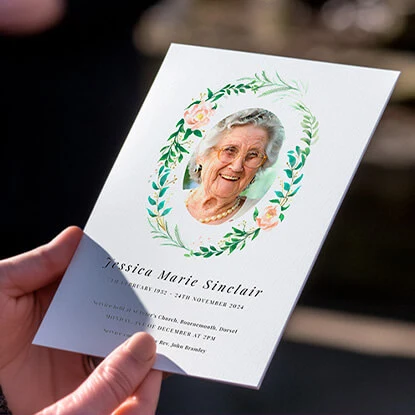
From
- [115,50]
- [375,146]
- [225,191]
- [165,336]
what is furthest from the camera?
[375,146]

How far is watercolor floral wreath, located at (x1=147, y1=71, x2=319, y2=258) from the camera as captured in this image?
1.46m

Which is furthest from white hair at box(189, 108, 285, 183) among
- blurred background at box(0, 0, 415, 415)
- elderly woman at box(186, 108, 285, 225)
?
blurred background at box(0, 0, 415, 415)

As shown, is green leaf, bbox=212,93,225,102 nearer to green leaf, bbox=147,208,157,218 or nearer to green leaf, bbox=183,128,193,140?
green leaf, bbox=183,128,193,140

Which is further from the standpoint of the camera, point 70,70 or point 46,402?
point 70,70

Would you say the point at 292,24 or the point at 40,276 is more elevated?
the point at 292,24

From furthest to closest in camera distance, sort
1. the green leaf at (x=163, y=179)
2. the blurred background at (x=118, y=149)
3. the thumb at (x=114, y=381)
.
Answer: the blurred background at (x=118, y=149) < the green leaf at (x=163, y=179) < the thumb at (x=114, y=381)

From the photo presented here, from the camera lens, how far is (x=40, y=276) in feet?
5.28

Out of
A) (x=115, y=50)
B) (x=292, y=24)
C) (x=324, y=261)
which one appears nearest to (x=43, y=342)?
(x=115, y=50)

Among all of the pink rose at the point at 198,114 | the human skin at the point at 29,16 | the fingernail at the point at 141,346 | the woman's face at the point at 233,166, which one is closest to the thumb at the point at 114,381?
the fingernail at the point at 141,346

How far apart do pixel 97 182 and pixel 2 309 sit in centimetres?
258

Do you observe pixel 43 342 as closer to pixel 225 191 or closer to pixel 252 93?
pixel 225 191

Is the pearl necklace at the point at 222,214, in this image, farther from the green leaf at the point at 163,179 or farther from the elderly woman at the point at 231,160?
the green leaf at the point at 163,179

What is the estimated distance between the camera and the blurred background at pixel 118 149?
3.45 meters

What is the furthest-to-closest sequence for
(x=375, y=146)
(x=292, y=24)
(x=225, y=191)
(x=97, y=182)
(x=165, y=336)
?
1. (x=292, y=24)
2. (x=375, y=146)
3. (x=97, y=182)
4. (x=225, y=191)
5. (x=165, y=336)
